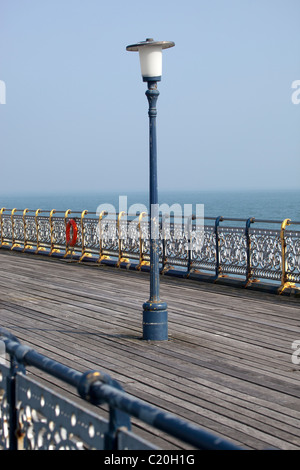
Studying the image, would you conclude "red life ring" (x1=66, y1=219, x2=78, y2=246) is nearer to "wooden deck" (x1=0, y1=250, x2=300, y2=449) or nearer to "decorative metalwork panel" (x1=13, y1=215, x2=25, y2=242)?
"decorative metalwork panel" (x1=13, y1=215, x2=25, y2=242)

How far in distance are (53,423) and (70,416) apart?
0.77 feet

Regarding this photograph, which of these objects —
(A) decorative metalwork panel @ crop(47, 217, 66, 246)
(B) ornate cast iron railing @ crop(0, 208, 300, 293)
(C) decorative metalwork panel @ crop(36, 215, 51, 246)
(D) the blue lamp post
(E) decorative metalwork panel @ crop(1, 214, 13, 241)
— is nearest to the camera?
(D) the blue lamp post

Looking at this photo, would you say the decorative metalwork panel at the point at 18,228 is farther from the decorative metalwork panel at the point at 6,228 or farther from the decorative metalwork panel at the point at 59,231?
the decorative metalwork panel at the point at 59,231

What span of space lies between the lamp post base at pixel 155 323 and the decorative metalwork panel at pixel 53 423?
14.4 feet

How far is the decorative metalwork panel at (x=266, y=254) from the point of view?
12.4 m

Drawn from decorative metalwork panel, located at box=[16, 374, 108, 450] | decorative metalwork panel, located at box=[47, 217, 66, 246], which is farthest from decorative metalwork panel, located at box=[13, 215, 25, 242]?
decorative metalwork panel, located at box=[16, 374, 108, 450]

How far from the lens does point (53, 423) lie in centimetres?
362

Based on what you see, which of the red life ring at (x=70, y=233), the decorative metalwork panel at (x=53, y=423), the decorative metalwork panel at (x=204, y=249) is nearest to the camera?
the decorative metalwork panel at (x=53, y=423)

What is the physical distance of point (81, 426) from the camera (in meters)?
3.32

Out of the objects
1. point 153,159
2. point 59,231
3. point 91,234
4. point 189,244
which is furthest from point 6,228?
point 153,159

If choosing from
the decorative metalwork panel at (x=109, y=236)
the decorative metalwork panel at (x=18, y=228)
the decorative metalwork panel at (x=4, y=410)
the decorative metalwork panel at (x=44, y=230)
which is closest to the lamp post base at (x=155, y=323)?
the decorative metalwork panel at (x=4, y=410)

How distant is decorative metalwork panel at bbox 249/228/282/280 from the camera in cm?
1238

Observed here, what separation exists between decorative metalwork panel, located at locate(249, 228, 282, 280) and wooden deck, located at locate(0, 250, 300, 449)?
1.83 ft
